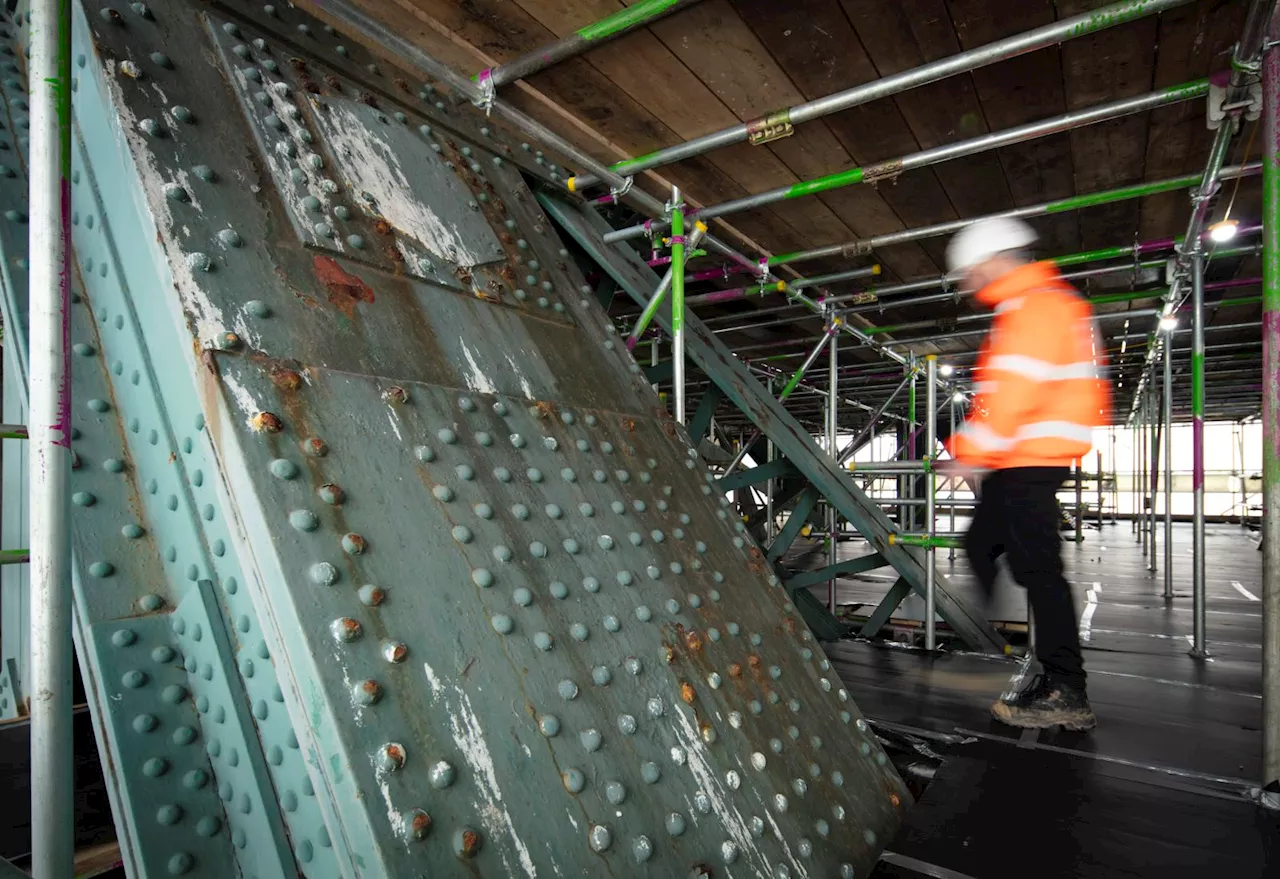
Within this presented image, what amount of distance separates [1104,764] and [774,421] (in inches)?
82.9

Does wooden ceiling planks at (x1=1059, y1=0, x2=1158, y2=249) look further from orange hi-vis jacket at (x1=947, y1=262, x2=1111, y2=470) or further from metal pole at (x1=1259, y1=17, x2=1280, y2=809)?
orange hi-vis jacket at (x1=947, y1=262, x2=1111, y2=470)

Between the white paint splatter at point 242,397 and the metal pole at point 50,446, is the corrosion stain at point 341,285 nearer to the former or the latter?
the white paint splatter at point 242,397

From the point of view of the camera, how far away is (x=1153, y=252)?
211 inches

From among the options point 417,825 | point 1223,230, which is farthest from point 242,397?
point 1223,230

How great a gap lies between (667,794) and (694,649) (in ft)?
1.34

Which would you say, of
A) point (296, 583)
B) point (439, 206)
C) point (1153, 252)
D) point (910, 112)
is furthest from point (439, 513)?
point (1153, 252)

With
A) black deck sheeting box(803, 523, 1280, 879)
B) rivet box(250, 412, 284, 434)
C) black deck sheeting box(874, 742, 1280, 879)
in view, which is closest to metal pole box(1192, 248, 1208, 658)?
black deck sheeting box(803, 523, 1280, 879)

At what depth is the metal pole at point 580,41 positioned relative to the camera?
2527 millimetres

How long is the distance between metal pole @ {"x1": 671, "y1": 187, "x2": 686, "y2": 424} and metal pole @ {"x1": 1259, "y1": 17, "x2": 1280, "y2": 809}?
205 centimetres

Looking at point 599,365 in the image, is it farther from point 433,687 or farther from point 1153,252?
point 1153,252

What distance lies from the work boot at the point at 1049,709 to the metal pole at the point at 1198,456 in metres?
1.72

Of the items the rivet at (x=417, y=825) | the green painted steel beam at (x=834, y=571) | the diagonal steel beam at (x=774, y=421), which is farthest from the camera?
the green painted steel beam at (x=834, y=571)

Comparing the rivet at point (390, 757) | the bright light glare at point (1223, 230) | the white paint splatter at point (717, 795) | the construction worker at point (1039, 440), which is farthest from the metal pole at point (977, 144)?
the rivet at point (390, 757)

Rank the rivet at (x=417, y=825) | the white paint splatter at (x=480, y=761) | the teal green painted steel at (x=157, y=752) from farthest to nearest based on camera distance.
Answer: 1. the teal green painted steel at (x=157, y=752)
2. the white paint splatter at (x=480, y=761)
3. the rivet at (x=417, y=825)
